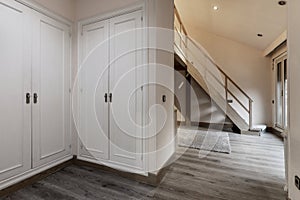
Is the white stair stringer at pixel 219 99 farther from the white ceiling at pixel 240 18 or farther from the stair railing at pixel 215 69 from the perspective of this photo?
the white ceiling at pixel 240 18

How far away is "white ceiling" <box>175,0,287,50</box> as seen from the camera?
3931 millimetres

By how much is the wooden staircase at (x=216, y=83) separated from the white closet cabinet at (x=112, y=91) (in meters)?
3.33

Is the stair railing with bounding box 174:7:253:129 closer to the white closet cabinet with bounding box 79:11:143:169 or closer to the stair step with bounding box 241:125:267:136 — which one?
the stair step with bounding box 241:125:267:136

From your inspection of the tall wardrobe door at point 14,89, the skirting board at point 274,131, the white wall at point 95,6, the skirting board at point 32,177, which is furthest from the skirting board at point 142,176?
the skirting board at point 274,131

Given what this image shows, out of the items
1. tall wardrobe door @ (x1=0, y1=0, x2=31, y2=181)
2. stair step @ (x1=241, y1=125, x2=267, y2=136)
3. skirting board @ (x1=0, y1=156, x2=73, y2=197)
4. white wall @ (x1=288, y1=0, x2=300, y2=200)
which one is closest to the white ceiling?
stair step @ (x1=241, y1=125, x2=267, y2=136)

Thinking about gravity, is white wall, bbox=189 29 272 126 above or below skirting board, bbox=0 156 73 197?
above

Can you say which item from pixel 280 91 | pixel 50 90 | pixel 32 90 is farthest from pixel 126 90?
pixel 280 91

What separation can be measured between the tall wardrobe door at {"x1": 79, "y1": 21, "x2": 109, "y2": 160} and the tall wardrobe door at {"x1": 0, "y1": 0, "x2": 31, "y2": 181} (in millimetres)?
757

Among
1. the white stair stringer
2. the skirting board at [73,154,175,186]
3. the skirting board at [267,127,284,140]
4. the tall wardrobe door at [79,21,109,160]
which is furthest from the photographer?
the white stair stringer

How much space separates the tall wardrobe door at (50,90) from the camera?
2.42 metres

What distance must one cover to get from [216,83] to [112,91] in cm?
493

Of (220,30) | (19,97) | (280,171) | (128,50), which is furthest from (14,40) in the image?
(220,30)

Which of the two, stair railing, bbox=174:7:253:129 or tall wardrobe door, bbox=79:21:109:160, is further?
stair railing, bbox=174:7:253:129

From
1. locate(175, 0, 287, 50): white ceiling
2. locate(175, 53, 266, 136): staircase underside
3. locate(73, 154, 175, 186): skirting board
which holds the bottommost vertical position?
locate(73, 154, 175, 186): skirting board
